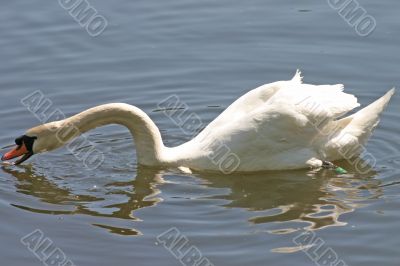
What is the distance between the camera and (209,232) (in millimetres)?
10750

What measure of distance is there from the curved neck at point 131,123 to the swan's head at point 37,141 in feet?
0.52

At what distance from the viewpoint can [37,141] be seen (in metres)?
12.8

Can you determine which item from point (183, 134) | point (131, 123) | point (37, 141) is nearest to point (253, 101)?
point (131, 123)

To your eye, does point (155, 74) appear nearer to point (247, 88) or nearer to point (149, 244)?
point (247, 88)

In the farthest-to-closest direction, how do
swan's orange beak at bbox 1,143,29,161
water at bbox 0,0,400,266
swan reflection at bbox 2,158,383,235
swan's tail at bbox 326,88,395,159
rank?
swan's orange beak at bbox 1,143,29,161 < swan's tail at bbox 326,88,395,159 < swan reflection at bbox 2,158,383,235 < water at bbox 0,0,400,266

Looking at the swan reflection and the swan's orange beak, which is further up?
the swan's orange beak

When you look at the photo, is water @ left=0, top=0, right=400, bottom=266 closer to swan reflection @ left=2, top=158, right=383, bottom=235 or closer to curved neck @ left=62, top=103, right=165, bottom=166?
swan reflection @ left=2, top=158, right=383, bottom=235

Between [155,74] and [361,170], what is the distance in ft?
13.9

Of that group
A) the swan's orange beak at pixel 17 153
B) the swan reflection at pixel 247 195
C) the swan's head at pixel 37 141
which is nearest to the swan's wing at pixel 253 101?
the swan reflection at pixel 247 195

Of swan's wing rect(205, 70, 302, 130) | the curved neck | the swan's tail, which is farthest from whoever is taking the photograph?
the curved neck

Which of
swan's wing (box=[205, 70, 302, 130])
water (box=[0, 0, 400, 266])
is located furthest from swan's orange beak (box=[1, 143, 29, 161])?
swan's wing (box=[205, 70, 302, 130])

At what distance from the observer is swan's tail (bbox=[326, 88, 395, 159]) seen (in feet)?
41.2

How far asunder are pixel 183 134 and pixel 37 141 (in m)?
2.08

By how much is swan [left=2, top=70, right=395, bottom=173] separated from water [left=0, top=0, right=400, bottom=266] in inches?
7.6
